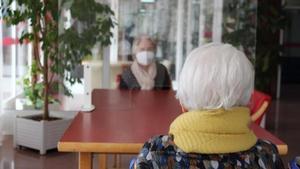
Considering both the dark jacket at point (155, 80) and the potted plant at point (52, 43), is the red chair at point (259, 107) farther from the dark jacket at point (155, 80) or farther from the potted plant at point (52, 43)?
the potted plant at point (52, 43)

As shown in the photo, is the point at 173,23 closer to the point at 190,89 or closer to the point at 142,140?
the point at 142,140

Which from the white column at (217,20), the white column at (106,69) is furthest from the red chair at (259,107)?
the white column at (106,69)

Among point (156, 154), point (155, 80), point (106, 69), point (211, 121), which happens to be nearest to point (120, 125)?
point (156, 154)

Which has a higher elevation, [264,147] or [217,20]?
[217,20]

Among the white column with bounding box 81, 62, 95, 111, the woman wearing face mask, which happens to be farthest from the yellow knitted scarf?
the woman wearing face mask

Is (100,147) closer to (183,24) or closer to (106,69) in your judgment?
(106,69)

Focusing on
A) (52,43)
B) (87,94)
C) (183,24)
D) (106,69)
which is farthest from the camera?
(183,24)

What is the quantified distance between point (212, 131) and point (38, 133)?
12.5 ft

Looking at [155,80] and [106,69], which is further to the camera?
[106,69]

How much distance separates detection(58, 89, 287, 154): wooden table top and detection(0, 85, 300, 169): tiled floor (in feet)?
2.87

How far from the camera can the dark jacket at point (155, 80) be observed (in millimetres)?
4270

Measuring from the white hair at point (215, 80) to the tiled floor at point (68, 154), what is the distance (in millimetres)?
1998

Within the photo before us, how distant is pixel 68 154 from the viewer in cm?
501

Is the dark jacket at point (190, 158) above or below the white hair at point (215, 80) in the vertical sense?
below
